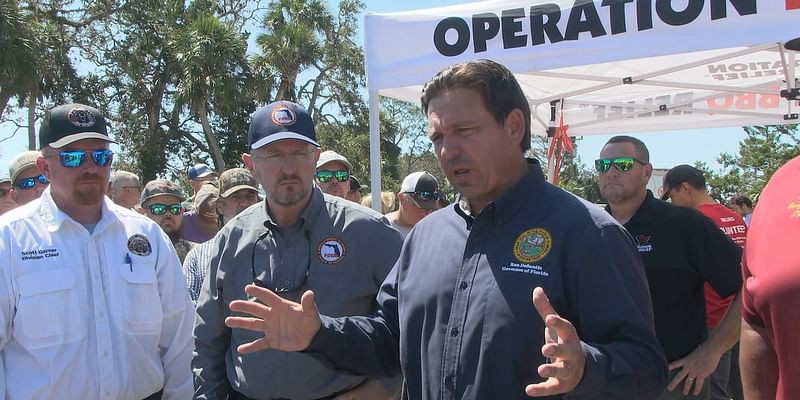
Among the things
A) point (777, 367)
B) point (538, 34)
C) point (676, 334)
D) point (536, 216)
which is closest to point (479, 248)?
point (536, 216)

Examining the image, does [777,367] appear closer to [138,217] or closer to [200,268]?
[138,217]

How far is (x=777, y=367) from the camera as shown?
187 centimetres

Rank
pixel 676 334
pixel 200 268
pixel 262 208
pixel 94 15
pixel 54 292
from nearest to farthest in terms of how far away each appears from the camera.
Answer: pixel 54 292 < pixel 262 208 < pixel 676 334 < pixel 200 268 < pixel 94 15

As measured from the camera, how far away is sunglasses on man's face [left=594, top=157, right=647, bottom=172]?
160 inches

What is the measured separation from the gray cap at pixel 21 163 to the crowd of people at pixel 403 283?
0.02 meters

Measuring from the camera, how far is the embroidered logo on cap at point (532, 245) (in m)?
1.87

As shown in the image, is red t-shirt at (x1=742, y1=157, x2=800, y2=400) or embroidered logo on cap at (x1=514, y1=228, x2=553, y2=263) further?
embroidered logo on cap at (x1=514, y1=228, x2=553, y2=263)

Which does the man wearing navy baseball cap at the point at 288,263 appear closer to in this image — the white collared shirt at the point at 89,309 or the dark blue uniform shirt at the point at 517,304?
the white collared shirt at the point at 89,309

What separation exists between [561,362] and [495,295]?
35 cm

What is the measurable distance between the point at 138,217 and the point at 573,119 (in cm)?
596

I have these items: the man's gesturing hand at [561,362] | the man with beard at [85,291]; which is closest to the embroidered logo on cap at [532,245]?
the man's gesturing hand at [561,362]

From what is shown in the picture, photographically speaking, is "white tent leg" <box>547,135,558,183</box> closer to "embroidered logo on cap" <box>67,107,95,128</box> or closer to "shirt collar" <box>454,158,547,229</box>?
"embroidered logo on cap" <box>67,107,95,128</box>

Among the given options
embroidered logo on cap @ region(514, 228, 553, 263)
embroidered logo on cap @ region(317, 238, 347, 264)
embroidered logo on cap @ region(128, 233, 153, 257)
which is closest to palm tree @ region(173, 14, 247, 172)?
embroidered logo on cap @ region(128, 233, 153, 257)

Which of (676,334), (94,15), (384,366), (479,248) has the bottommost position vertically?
(676,334)
